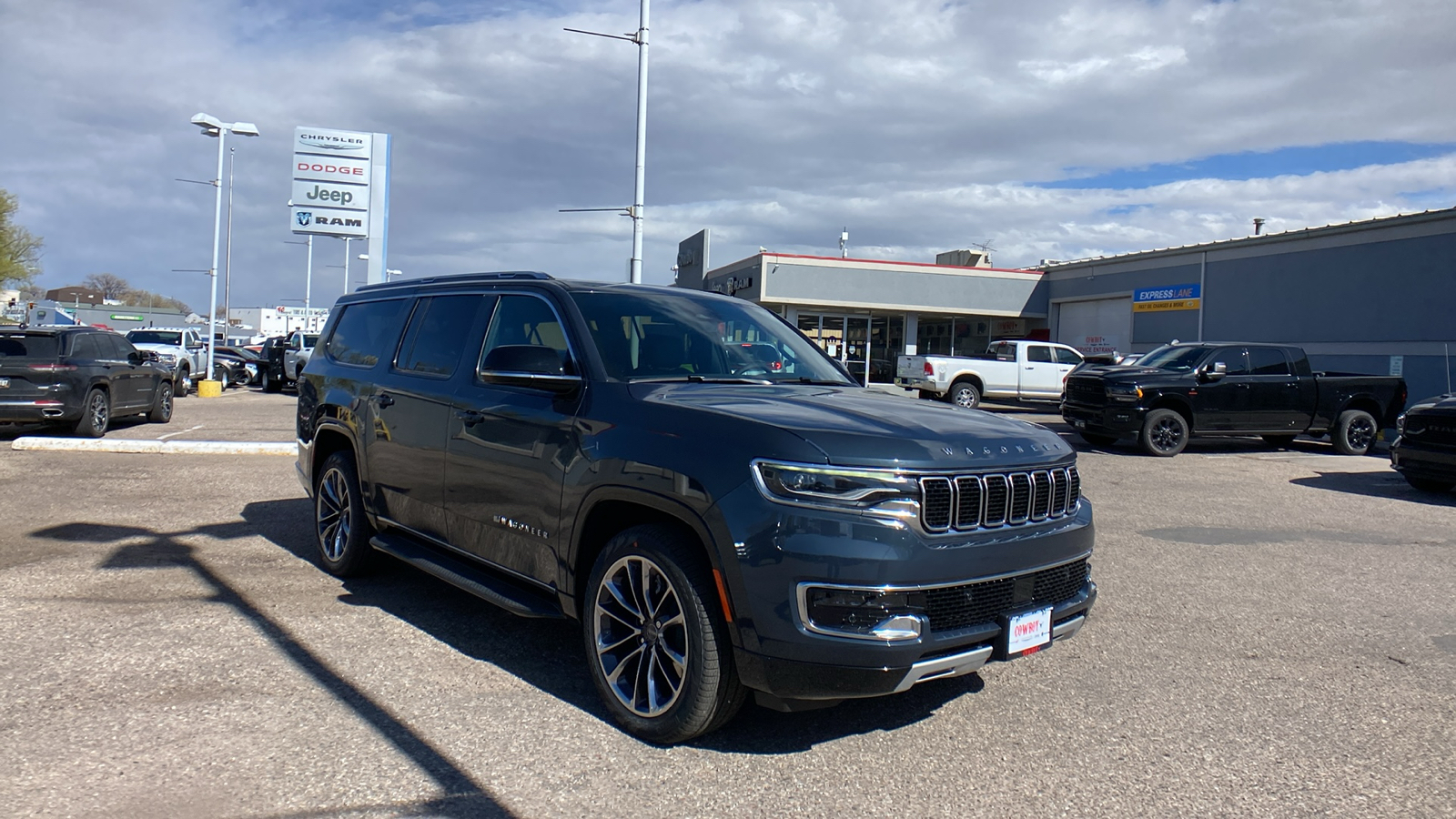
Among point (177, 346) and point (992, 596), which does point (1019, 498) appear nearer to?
point (992, 596)

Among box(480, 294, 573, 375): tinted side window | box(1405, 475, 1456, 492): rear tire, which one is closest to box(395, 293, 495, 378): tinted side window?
box(480, 294, 573, 375): tinted side window

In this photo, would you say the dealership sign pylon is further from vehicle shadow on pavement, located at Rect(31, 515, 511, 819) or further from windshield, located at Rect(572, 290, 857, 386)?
windshield, located at Rect(572, 290, 857, 386)

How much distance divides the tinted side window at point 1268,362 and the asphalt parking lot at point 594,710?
29.5 feet

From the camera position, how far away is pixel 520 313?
497 cm

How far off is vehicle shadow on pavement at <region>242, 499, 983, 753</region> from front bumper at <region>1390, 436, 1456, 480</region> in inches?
359

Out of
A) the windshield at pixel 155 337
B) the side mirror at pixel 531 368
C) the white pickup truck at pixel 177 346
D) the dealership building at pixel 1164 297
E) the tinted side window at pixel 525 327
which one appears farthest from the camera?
the windshield at pixel 155 337

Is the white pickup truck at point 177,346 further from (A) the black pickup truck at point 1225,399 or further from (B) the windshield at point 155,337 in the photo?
(A) the black pickup truck at point 1225,399

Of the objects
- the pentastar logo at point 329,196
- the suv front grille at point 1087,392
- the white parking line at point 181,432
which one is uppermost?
the pentastar logo at point 329,196

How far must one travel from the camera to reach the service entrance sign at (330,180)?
31750 millimetres

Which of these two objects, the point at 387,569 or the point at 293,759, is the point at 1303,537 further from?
the point at 293,759

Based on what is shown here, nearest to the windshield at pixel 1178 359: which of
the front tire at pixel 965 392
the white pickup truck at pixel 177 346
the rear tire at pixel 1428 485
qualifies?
the rear tire at pixel 1428 485

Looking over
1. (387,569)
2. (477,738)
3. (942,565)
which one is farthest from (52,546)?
(942,565)

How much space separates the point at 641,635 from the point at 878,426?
4.05 feet

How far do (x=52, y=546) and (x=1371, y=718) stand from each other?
7.95 m
